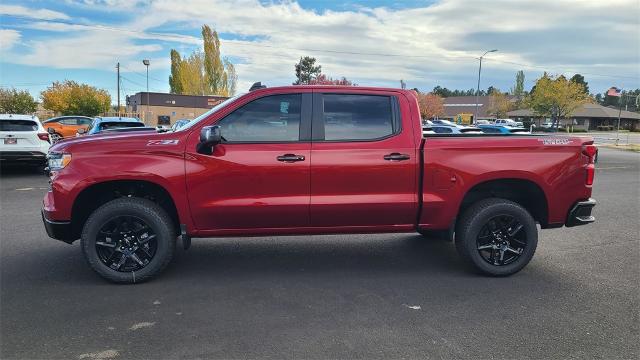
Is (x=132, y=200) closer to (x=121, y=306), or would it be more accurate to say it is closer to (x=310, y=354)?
(x=121, y=306)

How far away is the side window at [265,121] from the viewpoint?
4.71 meters

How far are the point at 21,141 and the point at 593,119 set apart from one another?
3564 inches

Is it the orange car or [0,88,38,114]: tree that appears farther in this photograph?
[0,88,38,114]: tree

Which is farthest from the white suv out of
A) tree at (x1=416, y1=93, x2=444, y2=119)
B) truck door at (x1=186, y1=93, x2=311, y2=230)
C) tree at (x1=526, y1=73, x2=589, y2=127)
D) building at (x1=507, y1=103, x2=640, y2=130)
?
building at (x1=507, y1=103, x2=640, y2=130)

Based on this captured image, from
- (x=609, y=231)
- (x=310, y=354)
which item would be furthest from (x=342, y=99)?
(x=609, y=231)

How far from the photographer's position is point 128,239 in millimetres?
4684

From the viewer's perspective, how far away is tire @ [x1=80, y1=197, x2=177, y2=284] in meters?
4.54

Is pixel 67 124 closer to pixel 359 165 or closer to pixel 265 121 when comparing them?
pixel 265 121

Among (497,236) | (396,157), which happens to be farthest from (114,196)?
(497,236)

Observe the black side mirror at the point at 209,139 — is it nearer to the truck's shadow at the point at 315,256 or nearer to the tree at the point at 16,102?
the truck's shadow at the point at 315,256

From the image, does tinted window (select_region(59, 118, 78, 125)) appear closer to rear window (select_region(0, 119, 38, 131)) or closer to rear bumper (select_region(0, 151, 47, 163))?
rear window (select_region(0, 119, 38, 131))

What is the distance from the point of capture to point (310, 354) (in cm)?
333

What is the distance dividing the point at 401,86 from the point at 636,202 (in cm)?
717

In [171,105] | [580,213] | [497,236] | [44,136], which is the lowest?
[497,236]
